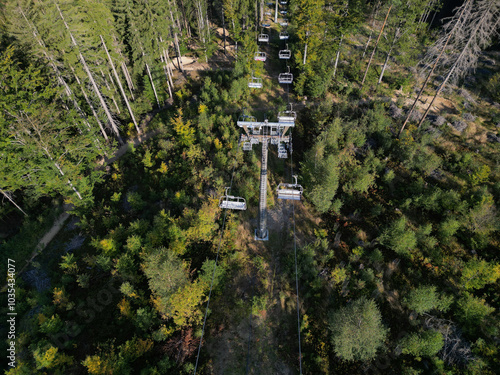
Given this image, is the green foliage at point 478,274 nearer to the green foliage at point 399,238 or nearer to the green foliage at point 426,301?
the green foliage at point 426,301

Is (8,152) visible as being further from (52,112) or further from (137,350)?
(137,350)

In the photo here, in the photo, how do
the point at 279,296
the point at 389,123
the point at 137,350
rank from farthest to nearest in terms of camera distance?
the point at 389,123, the point at 279,296, the point at 137,350

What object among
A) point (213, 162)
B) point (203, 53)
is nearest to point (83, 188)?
point (213, 162)

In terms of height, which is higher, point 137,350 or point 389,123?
point 389,123

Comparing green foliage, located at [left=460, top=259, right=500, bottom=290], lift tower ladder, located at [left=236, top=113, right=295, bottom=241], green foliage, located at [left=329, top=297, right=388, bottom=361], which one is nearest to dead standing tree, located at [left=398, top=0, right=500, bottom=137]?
lift tower ladder, located at [left=236, top=113, right=295, bottom=241]

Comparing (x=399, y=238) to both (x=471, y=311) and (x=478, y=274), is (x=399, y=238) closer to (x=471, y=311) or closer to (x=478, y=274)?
(x=478, y=274)

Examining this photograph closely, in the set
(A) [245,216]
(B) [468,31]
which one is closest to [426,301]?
(A) [245,216]
